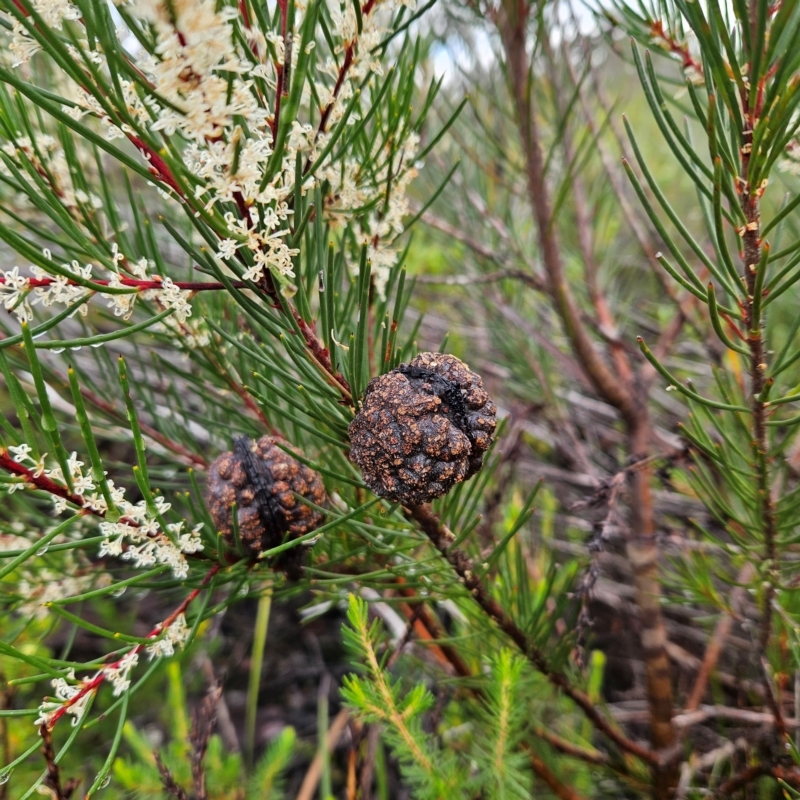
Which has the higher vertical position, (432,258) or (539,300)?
(432,258)

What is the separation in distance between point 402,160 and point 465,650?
60 cm

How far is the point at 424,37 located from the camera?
109 centimetres

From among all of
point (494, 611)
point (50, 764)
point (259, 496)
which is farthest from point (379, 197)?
point (50, 764)

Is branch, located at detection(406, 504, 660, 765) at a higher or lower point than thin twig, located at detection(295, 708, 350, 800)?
higher

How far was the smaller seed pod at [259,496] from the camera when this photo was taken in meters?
0.50

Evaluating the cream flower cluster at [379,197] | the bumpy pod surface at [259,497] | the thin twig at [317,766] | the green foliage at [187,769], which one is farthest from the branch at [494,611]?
the thin twig at [317,766]

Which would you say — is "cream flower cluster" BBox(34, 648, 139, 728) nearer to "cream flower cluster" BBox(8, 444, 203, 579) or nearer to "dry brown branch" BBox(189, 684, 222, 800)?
"cream flower cluster" BBox(8, 444, 203, 579)

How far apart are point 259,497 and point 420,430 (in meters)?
0.18

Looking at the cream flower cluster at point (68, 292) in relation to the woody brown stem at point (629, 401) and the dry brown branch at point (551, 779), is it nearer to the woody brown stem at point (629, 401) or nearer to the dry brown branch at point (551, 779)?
the woody brown stem at point (629, 401)

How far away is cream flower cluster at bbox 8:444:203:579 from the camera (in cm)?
40

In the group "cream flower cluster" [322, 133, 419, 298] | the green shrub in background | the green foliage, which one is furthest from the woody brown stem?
the green foliage

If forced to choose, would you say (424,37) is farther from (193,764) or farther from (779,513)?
(193,764)

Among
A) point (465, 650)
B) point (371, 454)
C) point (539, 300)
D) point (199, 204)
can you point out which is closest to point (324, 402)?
point (371, 454)

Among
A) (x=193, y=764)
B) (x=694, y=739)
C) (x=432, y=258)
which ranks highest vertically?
(x=432, y=258)
